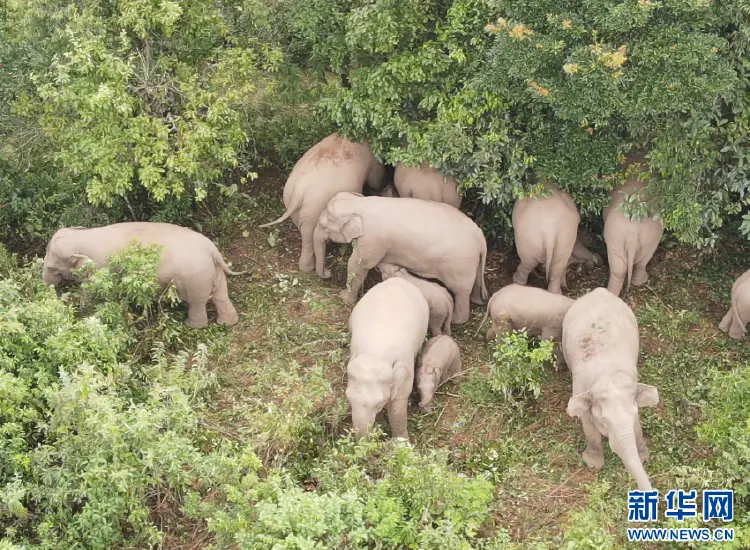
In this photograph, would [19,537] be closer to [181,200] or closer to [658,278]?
[181,200]

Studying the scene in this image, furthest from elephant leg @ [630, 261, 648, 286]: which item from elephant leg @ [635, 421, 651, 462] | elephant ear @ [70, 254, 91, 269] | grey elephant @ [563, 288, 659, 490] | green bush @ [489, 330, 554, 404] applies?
elephant ear @ [70, 254, 91, 269]

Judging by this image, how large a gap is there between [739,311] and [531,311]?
2018mm

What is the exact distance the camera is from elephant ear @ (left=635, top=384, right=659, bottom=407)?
6.81 metres

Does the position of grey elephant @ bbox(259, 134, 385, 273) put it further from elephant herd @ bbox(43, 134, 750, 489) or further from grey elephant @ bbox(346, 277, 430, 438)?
grey elephant @ bbox(346, 277, 430, 438)

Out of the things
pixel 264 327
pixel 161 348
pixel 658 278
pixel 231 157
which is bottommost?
pixel 658 278

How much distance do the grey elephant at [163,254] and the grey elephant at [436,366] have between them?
229cm

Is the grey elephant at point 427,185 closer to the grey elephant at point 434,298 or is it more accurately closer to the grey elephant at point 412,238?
the grey elephant at point 412,238

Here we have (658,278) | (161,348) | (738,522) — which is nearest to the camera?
(738,522)

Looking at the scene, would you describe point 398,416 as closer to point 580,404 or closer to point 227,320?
point 580,404

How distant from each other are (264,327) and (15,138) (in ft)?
13.1

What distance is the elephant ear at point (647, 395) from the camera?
681 centimetres

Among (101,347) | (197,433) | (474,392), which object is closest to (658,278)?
(474,392)

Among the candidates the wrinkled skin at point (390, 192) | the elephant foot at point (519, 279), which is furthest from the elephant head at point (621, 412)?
the wrinkled skin at point (390, 192)

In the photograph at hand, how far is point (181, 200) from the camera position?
976 centimetres
